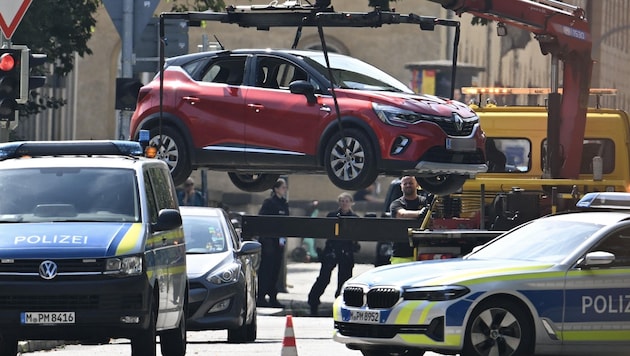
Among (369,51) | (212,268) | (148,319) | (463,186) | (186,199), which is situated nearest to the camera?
(148,319)

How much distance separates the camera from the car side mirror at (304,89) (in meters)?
20.8

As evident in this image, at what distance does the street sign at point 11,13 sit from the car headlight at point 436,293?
6597 mm

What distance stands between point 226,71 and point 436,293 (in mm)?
6664

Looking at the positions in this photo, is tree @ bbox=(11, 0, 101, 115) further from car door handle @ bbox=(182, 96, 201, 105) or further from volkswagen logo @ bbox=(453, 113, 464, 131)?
volkswagen logo @ bbox=(453, 113, 464, 131)

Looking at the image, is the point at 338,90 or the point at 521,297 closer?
the point at 521,297

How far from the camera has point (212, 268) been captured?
67.6 feet

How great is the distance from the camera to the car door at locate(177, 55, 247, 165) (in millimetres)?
21297

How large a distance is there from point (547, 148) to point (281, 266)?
10201 millimetres

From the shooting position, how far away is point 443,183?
21969mm

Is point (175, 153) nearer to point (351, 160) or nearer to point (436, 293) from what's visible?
point (351, 160)

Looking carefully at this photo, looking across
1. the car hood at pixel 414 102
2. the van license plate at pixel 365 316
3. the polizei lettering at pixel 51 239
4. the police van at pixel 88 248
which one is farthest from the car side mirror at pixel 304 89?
the polizei lettering at pixel 51 239

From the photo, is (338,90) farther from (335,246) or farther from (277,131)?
→ (335,246)

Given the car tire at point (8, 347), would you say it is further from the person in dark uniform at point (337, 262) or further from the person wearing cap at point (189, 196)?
the person wearing cap at point (189, 196)

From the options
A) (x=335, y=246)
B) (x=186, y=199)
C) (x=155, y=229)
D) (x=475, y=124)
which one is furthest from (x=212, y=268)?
(x=186, y=199)
